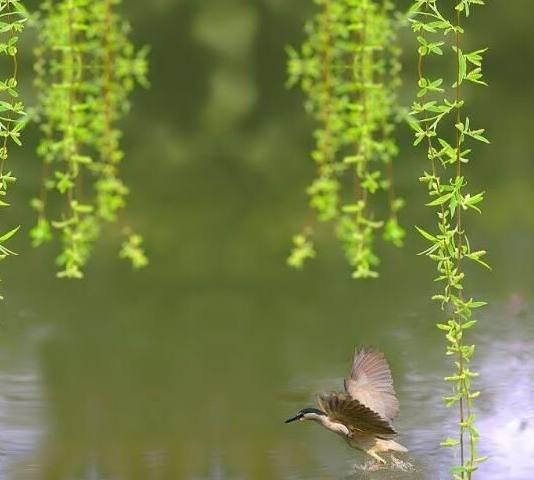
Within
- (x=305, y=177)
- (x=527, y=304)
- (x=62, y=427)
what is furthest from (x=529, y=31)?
(x=62, y=427)

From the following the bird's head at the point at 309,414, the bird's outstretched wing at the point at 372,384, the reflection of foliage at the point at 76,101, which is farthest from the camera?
the reflection of foliage at the point at 76,101

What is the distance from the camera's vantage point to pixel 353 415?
3590 millimetres

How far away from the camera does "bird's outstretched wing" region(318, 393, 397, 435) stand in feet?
11.6

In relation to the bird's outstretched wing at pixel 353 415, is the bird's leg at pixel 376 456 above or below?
below

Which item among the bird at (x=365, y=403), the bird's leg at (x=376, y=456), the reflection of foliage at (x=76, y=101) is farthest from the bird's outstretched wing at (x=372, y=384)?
the reflection of foliage at (x=76, y=101)

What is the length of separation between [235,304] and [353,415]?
1.88 meters

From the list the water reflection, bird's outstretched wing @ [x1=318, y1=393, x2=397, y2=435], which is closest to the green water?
the water reflection

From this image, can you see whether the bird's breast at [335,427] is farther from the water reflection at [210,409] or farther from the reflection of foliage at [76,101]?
the reflection of foliage at [76,101]

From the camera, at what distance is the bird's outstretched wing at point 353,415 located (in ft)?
11.6

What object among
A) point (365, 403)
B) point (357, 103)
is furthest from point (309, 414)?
point (357, 103)

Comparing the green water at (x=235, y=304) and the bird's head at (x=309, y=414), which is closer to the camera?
the bird's head at (x=309, y=414)

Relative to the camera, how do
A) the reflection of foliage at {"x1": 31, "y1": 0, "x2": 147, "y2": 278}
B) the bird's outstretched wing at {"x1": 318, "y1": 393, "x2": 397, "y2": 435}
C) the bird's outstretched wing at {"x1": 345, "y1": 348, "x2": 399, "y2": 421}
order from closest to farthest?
the bird's outstretched wing at {"x1": 318, "y1": 393, "x2": 397, "y2": 435} → the bird's outstretched wing at {"x1": 345, "y1": 348, "x2": 399, "y2": 421} → the reflection of foliage at {"x1": 31, "y1": 0, "x2": 147, "y2": 278}

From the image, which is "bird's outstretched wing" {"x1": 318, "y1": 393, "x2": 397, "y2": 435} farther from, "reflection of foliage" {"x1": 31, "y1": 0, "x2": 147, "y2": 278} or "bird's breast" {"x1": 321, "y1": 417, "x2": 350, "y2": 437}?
"reflection of foliage" {"x1": 31, "y1": 0, "x2": 147, "y2": 278}

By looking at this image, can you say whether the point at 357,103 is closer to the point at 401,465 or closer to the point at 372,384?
the point at 372,384
